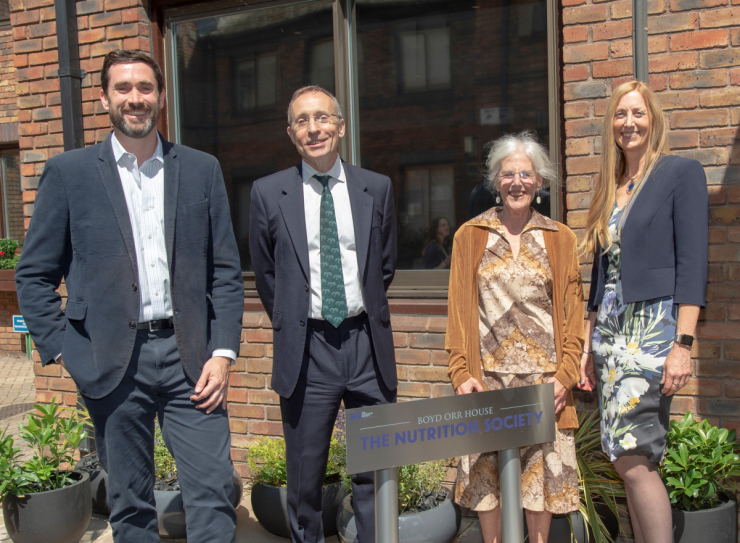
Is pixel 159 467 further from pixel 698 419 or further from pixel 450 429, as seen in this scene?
pixel 698 419

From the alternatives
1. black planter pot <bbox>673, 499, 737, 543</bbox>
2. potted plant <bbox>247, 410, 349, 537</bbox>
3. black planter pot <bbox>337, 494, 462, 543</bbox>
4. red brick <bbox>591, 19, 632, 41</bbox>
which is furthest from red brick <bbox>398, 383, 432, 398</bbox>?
red brick <bbox>591, 19, 632, 41</bbox>

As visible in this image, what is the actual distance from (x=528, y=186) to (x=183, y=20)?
3002 mm

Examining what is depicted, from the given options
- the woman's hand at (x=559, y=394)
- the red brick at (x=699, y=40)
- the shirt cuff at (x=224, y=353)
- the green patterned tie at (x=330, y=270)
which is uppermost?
the red brick at (x=699, y=40)

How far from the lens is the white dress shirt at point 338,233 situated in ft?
8.22

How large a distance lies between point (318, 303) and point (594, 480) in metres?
1.64

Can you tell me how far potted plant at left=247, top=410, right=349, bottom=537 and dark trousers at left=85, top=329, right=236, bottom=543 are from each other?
3.24ft

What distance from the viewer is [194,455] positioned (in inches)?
88.4

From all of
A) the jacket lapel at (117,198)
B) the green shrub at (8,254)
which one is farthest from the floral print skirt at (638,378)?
the green shrub at (8,254)

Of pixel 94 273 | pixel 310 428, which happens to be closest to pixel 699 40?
pixel 310 428

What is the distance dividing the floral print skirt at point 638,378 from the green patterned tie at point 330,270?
1093mm

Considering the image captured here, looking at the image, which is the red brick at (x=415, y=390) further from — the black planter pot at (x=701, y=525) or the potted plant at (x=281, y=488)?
the black planter pot at (x=701, y=525)

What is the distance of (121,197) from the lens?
224 centimetres

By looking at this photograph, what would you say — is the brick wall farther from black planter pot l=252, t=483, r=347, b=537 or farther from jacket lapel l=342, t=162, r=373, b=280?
black planter pot l=252, t=483, r=347, b=537

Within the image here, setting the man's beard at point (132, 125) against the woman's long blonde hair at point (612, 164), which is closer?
the man's beard at point (132, 125)
